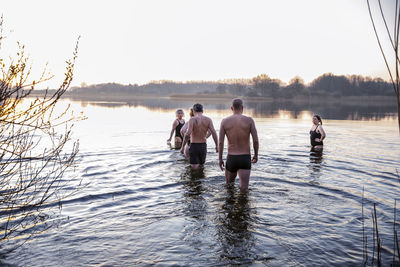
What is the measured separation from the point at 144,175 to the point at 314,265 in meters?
6.08

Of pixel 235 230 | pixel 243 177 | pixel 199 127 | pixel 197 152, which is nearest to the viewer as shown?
pixel 235 230

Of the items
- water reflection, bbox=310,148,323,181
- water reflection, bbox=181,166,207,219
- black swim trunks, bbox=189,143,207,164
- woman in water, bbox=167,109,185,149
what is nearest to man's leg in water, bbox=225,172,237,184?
water reflection, bbox=181,166,207,219

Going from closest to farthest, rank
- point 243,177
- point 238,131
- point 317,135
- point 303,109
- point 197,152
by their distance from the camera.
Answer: point 238,131 → point 243,177 → point 197,152 → point 317,135 → point 303,109

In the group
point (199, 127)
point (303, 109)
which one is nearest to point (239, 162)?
point (199, 127)

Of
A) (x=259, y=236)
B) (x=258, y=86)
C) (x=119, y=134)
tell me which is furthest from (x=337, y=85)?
(x=259, y=236)

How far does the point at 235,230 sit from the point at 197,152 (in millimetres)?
4164

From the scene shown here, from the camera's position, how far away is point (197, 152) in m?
8.88

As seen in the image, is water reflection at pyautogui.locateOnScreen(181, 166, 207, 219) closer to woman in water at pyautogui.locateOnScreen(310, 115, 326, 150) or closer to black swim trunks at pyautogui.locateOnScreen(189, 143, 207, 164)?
black swim trunks at pyautogui.locateOnScreen(189, 143, 207, 164)

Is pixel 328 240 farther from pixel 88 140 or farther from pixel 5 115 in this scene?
pixel 88 140

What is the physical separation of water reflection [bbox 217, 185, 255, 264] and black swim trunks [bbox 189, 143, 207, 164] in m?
2.37

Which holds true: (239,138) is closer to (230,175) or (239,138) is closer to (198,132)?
(230,175)

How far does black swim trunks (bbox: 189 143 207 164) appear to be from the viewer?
884cm

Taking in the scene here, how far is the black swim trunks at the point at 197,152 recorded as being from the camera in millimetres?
8836

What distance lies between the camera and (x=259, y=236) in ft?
15.6
